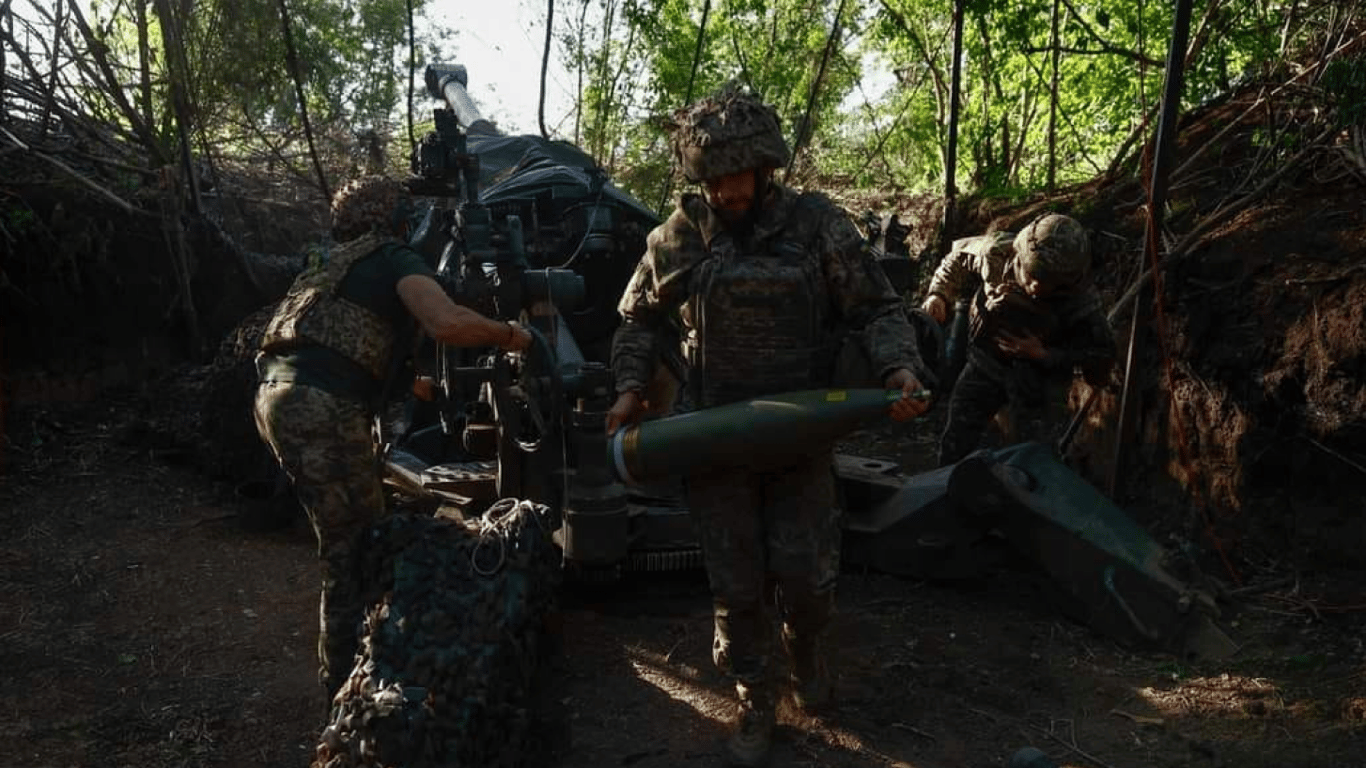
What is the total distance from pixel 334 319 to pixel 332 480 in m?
0.53

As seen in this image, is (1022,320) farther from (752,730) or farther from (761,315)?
(752,730)

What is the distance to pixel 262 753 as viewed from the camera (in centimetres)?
363

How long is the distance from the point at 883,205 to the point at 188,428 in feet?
18.0

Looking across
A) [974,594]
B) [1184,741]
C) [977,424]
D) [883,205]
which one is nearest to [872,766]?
[1184,741]

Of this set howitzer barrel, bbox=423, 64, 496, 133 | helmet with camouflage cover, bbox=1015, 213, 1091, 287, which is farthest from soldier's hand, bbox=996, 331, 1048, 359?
howitzer barrel, bbox=423, 64, 496, 133

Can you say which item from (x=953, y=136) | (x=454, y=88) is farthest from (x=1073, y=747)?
(x=454, y=88)

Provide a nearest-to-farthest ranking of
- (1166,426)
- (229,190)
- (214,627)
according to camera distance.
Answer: (214,627) < (1166,426) < (229,190)

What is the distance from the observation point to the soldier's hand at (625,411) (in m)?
3.56

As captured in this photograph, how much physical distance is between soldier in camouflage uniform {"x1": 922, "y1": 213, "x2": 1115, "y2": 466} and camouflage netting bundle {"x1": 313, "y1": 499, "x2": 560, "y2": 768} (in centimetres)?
262

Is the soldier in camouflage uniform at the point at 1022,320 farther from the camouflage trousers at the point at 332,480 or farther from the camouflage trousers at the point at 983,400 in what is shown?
the camouflage trousers at the point at 332,480

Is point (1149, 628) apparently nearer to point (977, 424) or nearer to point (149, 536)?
point (977, 424)

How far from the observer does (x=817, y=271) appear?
355 centimetres

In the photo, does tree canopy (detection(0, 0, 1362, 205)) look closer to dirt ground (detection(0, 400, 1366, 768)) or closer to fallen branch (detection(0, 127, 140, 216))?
fallen branch (detection(0, 127, 140, 216))

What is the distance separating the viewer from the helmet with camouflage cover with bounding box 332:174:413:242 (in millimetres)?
3834
